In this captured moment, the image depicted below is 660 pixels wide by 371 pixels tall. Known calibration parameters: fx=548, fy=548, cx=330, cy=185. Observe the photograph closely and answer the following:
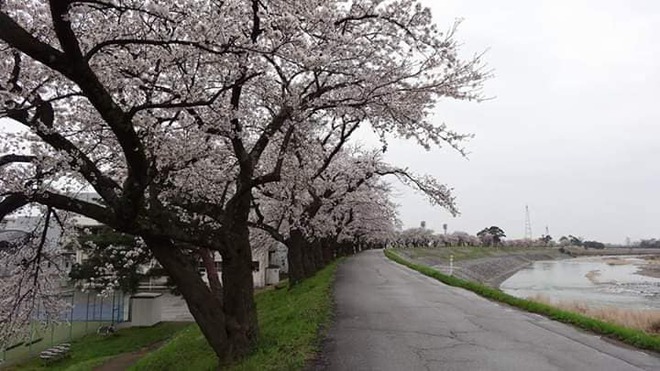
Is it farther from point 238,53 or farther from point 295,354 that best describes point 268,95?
point 295,354

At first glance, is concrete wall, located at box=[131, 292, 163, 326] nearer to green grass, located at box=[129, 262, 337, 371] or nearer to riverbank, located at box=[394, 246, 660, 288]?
green grass, located at box=[129, 262, 337, 371]

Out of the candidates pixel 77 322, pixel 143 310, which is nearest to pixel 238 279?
Answer: pixel 143 310

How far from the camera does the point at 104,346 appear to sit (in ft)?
81.1

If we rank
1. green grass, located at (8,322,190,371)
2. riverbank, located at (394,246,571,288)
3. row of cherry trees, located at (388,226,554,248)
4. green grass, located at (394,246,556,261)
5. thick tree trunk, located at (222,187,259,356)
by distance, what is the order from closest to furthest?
1. thick tree trunk, located at (222,187,259,356)
2. green grass, located at (8,322,190,371)
3. riverbank, located at (394,246,571,288)
4. green grass, located at (394,246,556,261)
5. row of cherry trees, located at (388,226,554,248)

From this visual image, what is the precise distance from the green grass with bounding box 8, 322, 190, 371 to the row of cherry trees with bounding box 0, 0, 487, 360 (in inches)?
404

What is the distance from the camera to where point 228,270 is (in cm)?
942

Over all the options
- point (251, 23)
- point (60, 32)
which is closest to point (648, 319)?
point (251, 23)

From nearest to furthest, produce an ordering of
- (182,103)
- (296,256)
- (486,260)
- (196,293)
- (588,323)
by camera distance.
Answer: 1. (182,103)
2. (196,293)
3. (588,323)
4. (296,256)
5. (486,260)

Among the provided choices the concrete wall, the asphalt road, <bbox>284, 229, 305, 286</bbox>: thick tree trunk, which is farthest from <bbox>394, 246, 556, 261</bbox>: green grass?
the asphalt road

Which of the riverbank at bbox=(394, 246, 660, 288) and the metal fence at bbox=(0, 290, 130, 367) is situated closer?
the metal fence at bbox=(0, 290, 130, 367)

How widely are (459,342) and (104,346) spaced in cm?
2011

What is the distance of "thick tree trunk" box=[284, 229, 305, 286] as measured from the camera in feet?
71.4

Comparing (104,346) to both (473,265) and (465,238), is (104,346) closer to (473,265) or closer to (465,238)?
(473,265)

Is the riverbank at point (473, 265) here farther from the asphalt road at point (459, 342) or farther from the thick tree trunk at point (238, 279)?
the thick tree trunk at point (238, 279)
